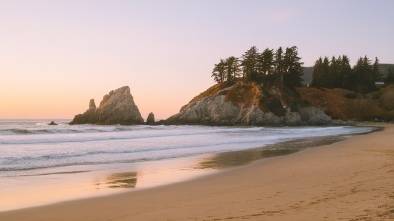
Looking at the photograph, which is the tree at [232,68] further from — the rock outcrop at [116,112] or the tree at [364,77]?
the tree at [364,77]

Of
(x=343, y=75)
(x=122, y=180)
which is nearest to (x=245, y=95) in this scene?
(x=343, y=75)

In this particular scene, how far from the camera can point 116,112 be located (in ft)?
241

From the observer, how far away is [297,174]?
38.4 feet

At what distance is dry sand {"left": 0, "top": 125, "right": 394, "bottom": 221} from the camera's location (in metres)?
6.19

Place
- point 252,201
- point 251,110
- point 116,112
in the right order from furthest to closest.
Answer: point 116,112, point 251,110, point 252,201

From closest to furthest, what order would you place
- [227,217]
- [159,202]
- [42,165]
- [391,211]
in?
[391,211], [227,217], [159,202], [42,165]

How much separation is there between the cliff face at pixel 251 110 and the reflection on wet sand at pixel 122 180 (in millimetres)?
54137

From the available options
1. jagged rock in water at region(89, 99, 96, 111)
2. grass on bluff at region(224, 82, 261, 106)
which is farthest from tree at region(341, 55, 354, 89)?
jagged rock in water at region(89, 99, 96, 111)

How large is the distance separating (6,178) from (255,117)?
5674cm

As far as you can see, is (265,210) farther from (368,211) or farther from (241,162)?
(241,162)

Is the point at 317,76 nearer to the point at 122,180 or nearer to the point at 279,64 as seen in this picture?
the point at 279,64

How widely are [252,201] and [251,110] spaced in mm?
59900

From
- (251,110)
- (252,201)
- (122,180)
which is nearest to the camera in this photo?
(252,201)

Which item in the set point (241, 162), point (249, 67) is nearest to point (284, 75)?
point (249, 67)
